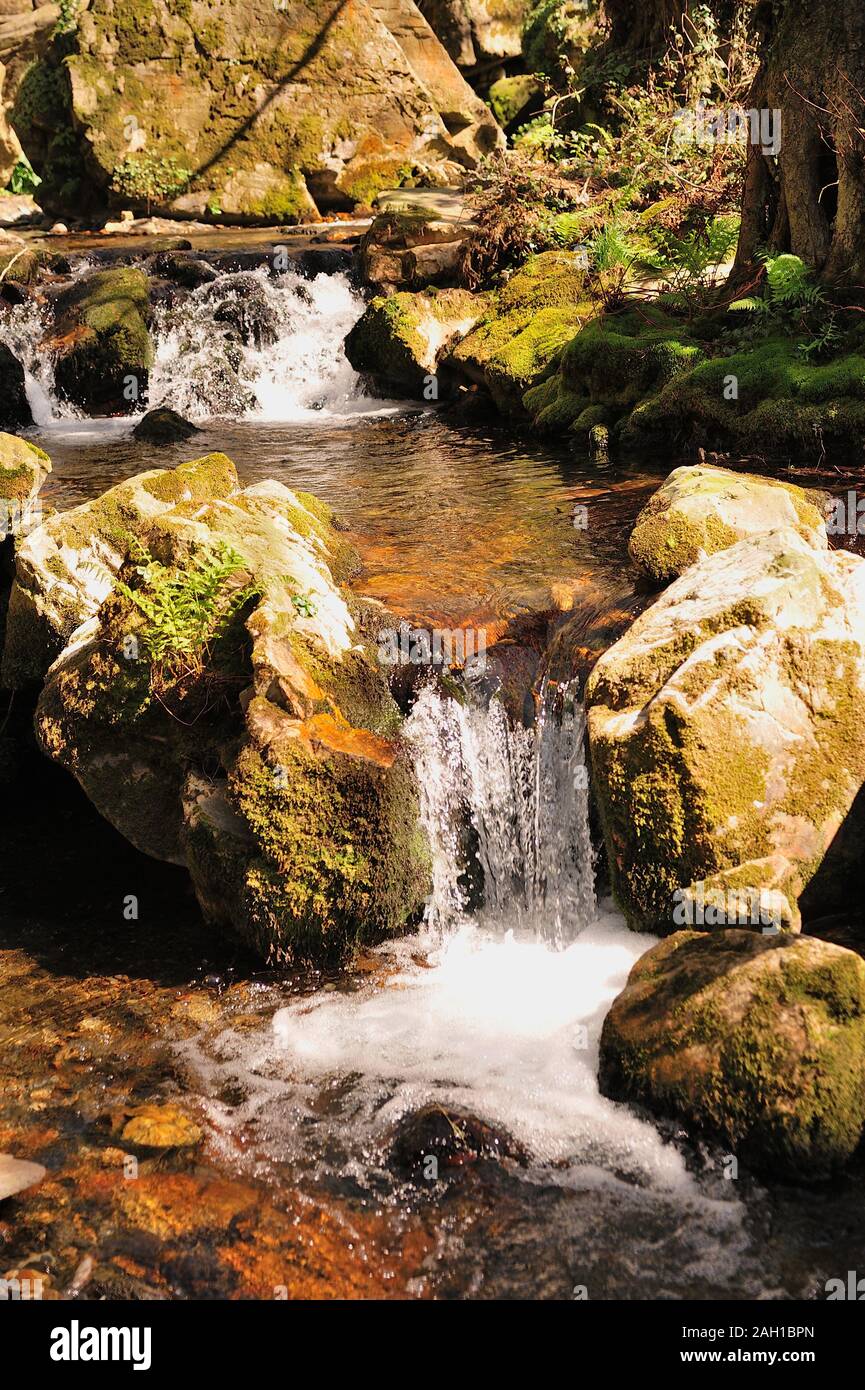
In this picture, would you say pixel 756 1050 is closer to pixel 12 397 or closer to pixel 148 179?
pixel 12 397

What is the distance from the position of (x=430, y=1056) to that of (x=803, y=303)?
26.1ft

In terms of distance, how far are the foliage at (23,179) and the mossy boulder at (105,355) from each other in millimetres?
10784

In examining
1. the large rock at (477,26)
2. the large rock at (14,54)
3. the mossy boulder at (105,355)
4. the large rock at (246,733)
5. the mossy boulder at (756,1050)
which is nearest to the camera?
the mossy boulder at (756,1050)

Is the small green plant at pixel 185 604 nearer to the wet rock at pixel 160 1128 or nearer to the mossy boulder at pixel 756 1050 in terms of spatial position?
the wet rock at pixel 160 1128

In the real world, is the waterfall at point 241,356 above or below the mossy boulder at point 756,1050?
above

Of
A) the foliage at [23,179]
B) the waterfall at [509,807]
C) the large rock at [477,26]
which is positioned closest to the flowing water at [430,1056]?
the waterfall at [509,807]

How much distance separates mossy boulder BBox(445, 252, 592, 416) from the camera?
1267 centimetres

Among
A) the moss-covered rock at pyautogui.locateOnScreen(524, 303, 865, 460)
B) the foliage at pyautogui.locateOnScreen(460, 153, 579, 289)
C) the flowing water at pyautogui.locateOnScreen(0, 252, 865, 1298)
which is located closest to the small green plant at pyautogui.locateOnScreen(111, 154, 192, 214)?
the foliage at pyautogui.locateOnScreen(460, 153, 579, 289)

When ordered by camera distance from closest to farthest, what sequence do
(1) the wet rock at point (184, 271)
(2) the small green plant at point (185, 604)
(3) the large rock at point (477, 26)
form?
(2) the small green plant at point (185, 604), (1) the wet rock at point (184, 271), (3) the large rock at point (477, 26)

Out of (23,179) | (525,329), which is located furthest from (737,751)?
(23,179)

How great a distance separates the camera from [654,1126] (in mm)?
4211

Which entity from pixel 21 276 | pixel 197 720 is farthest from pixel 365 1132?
pixel 21 276

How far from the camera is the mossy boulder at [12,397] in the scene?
46.6 feet

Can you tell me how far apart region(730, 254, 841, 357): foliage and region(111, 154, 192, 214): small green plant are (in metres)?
15.5
